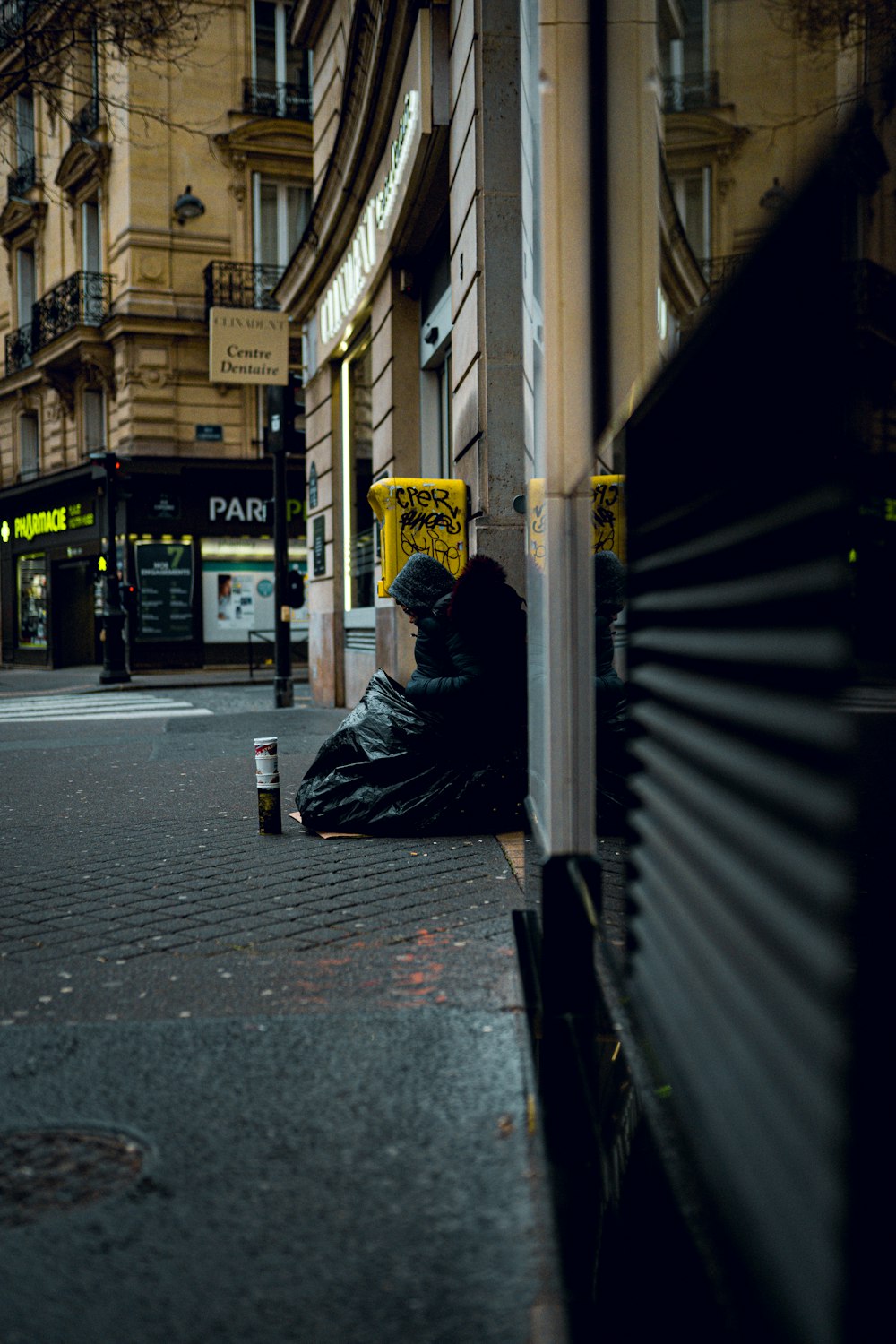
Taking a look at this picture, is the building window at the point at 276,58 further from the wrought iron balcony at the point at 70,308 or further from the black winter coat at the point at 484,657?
the black winter coat at the point at 484,657

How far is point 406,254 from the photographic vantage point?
12.0 metres

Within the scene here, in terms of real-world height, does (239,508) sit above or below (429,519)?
above

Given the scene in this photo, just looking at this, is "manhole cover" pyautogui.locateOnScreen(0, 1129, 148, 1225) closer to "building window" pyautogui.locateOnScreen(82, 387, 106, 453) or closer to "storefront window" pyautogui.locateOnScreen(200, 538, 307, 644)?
"storefront window" pyautogui.locateOnScreen(200, 538, 307, 644)

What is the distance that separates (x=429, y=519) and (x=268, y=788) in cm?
403

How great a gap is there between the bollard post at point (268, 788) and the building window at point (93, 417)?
24453 millimetres

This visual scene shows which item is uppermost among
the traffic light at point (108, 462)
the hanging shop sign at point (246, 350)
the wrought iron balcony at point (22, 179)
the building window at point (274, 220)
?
the wrought iron balcony at point (22, 179)

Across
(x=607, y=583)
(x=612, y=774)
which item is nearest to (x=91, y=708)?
(x=607, y=583)

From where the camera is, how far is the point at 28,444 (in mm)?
32344

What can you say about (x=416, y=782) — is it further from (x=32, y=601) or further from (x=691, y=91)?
(x=32, y=601)

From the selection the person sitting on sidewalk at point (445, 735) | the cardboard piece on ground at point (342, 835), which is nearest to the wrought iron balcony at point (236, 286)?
the person sitting on sidewalk at point (445, 735)

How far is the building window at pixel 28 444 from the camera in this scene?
32.2m

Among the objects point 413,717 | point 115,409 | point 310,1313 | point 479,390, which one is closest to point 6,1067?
point 310,1313

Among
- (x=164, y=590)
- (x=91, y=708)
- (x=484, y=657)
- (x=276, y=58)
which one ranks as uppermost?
(x=276, y=58)

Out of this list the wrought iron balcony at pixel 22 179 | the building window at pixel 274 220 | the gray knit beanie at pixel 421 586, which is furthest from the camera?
the wrought iron balcony at pixel 22 179
